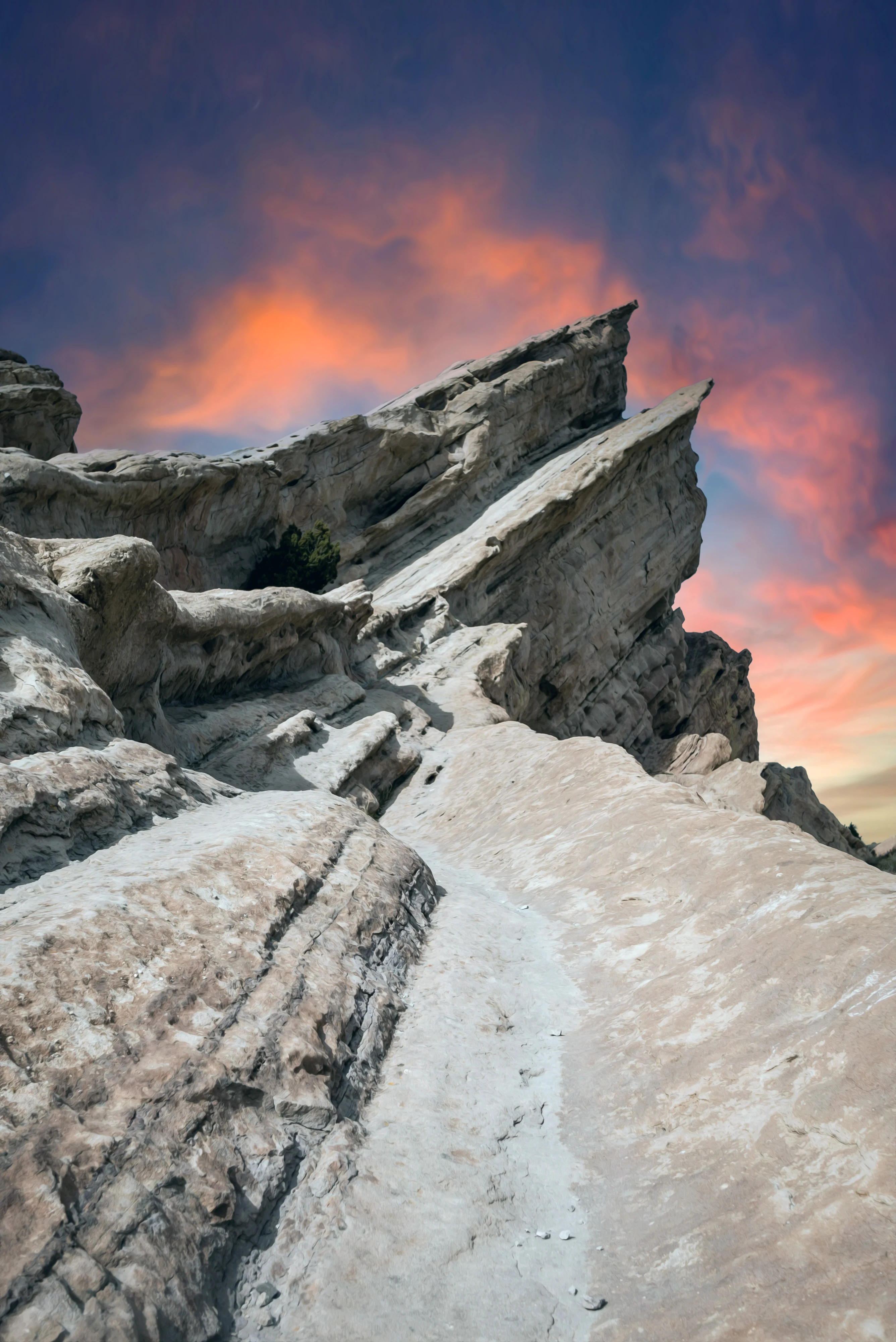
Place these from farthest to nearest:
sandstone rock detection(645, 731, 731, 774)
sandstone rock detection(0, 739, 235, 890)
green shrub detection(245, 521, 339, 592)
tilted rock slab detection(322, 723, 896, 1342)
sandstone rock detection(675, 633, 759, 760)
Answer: sandstone rock detection(675, 633, 759, 760)
sandstone rock detection(645, 731, 731, 774)
green shrub detection(245, 521, 339, 592)
sandstone rock detection(0, 739, 235, 890)
tilted rock slab detection(322, 723, 896, 1342)

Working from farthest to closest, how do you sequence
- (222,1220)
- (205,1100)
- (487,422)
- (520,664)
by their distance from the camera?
(487,422) < (520,664) < (205,1100) < (222,1220)

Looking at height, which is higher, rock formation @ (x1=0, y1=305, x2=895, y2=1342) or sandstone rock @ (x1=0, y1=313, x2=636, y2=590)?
sandstone rock @ (x1=0, y1=313, x2=636, y2=590)

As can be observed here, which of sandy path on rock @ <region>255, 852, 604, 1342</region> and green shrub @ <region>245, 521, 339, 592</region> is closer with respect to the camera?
sandy path on rock @ <region>255, 852, 604, 1342</region>

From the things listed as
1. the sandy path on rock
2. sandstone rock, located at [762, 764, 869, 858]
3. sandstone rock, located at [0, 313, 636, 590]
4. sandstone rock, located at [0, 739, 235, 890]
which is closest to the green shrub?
sandstone rock, located at [0, 313, 636, 590]

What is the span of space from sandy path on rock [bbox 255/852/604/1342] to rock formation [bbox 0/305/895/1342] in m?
0.03

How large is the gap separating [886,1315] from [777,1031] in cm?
301

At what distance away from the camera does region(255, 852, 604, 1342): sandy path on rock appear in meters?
5.20

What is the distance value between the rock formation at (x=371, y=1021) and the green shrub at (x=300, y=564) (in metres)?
19.6

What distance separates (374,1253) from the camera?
18.6 ft

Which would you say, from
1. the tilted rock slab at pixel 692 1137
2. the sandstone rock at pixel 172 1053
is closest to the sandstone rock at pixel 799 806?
the tilted rock slab at pixel 692 1137

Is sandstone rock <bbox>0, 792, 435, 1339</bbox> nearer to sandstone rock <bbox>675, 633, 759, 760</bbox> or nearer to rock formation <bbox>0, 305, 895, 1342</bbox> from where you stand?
rock formation <bbox>0, 305, 895, 1342</bbox>

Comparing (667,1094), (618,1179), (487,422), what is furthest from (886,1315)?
(487,422)

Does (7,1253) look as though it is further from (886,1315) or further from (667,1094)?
(667,1094)

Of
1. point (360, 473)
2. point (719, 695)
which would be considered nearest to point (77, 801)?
point (360, 473)
